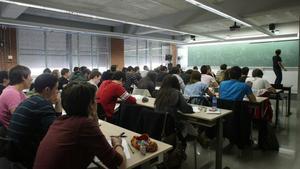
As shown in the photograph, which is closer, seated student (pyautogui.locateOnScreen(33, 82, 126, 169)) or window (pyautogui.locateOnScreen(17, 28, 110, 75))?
seated student (pyautogui.locateOnScreen(33, 82, 126, 169))

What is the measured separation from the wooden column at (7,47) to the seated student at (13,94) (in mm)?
6317

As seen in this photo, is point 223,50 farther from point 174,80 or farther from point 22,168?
point 22,168

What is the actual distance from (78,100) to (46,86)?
0.74 m

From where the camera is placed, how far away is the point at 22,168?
66.6 inches

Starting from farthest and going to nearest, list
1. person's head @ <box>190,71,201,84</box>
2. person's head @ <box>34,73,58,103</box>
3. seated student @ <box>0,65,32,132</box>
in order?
1. person's head @ <box>190,71,201,84</box>
2. seated student @ <box>0,65,32,132</box>
3. person's head @ <box>34,73,58,103</box>

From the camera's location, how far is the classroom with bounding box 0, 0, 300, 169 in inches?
54.5

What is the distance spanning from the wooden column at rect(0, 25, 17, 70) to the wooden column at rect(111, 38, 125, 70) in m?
4.09

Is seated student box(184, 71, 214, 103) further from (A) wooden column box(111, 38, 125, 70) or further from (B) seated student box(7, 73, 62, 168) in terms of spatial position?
(A) wooden column box(111, 38, 125, 70)

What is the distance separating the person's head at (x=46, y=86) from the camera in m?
1.90

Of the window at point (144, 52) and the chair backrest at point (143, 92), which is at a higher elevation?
the window at point (144, 52)

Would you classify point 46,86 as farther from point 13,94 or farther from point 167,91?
point 167,91

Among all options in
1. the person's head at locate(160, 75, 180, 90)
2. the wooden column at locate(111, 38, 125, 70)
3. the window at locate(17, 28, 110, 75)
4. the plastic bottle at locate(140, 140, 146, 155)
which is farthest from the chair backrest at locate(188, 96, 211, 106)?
the wooden column at locate(111, 38, 125, 70)

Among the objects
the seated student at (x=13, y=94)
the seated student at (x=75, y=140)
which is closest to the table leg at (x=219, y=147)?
the seated student at (x=75, y=140)

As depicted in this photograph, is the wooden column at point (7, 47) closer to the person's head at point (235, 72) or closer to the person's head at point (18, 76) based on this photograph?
the person's head at point (18, 76)
